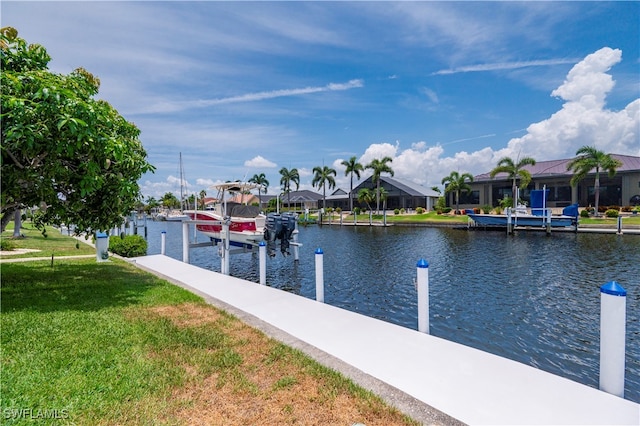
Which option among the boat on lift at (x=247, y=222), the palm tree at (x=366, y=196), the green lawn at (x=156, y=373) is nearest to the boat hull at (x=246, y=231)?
the boat on lift at (x=247, y=222)

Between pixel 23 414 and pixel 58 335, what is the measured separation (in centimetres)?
244

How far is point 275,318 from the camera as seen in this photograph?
685 centimetres

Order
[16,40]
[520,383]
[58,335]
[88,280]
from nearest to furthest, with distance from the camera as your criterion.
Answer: [520,383], [58,335], [16,40], [88,280]

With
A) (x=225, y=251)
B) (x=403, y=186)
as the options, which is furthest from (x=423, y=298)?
(x=403, y=186)

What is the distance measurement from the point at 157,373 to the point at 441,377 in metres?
3.57

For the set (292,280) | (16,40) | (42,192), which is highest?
(16,40)

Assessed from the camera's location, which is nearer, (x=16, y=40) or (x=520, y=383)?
(x=520, y=383)

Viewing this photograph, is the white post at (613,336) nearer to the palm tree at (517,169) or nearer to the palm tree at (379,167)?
the palm tree at (517,169)

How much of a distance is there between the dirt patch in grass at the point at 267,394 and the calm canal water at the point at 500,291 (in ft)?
13.6

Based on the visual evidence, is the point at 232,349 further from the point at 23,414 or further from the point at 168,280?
the point at 168,280

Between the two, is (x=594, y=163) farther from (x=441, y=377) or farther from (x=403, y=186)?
(x=441, y=377)

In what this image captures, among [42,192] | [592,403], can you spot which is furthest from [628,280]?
[42,192]

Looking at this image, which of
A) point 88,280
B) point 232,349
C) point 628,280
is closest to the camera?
point 232,349

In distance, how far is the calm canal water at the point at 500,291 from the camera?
22.6 ft
